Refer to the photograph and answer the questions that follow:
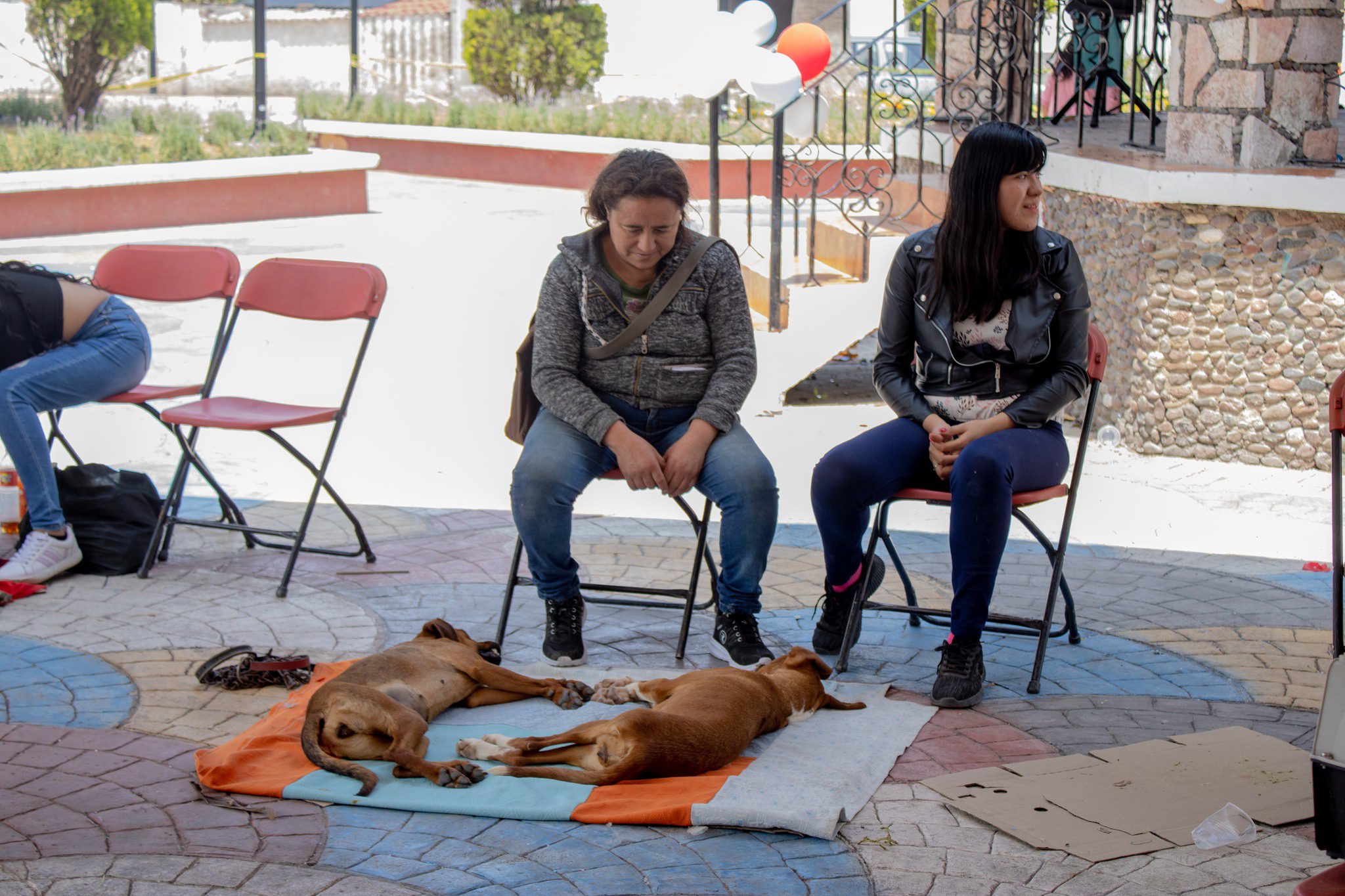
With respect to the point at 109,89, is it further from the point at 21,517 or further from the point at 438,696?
the point at 438,696

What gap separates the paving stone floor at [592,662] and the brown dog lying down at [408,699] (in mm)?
→ 151

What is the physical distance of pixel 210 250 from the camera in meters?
5.73

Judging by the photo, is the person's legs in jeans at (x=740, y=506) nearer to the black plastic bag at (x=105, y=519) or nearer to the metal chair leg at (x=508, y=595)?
the metal chair leg at (x=508, y=595)

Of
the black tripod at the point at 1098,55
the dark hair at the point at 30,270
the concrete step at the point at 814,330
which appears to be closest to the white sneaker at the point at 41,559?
the dark hair at the point at 30,270

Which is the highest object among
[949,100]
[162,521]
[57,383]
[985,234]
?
[949,100]

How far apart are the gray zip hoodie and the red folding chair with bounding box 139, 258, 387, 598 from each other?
1015 mm

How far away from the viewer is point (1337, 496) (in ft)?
11.6

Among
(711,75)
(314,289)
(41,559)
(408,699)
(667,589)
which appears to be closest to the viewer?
(408,699)

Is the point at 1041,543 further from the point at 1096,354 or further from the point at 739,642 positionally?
the point at 739,642

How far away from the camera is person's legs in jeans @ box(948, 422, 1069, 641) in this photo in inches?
157

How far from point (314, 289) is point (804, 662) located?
8.53 feet

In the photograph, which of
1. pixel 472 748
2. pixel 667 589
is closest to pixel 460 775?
pixel 472 748

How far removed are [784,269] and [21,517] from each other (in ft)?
19.6

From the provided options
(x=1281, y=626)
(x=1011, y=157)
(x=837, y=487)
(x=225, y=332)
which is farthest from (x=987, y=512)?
(x=225, y=332)
